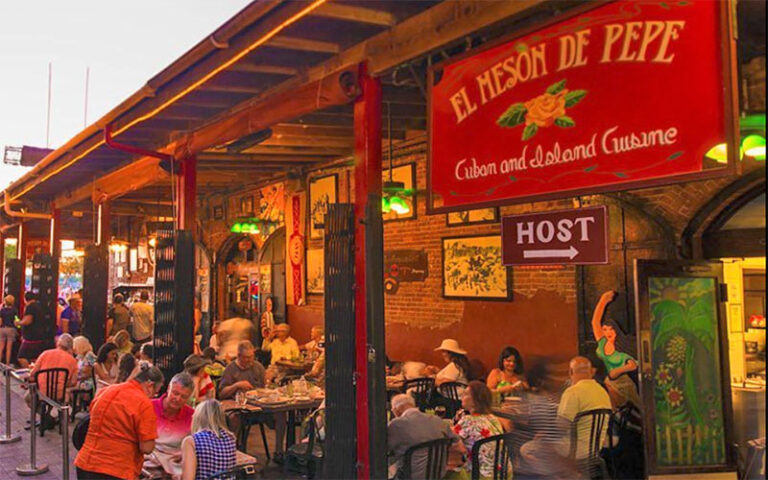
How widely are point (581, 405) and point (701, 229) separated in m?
2.38

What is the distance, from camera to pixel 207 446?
4.68m

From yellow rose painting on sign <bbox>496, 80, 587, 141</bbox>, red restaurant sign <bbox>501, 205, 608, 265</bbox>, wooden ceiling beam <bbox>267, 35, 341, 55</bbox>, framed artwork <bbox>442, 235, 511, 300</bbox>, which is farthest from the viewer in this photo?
framed artwork <bbox>442, 235, 511, 300</bbox>

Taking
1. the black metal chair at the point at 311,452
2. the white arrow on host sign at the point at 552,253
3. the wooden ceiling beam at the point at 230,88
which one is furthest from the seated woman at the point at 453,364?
the wooden ceiling beam at the point at 230,88

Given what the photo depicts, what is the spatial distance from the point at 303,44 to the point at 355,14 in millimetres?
735

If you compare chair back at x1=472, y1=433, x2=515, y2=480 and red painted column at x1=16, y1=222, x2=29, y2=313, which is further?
red painted column at x1=16, y1=222, x2=29, y2=313

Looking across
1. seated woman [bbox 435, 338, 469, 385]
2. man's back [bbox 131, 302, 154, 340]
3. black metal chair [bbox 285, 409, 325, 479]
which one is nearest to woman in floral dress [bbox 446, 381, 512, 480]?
black metal chair [bbox 285, 409, 325, 479]

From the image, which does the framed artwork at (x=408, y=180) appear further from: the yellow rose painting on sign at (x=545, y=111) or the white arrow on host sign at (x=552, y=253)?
the yellow rose painting on sign at (x=545, y=111)

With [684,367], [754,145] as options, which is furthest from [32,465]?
[754,145]

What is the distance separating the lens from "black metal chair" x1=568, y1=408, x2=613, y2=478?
5.80m

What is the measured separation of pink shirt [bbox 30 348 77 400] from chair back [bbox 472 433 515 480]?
20.4ft

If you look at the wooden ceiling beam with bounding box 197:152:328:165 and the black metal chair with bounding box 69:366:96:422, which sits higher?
the wooden ceiling beam with bounding box 197:152:328:165

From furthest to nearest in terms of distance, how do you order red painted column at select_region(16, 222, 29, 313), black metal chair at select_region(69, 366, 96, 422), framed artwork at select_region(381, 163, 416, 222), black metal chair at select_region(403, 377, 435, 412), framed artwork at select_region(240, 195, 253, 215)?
red painted column at select_region(16, 222, 29, 313), framed artwork at select_region(240, 195, 253, 215), framed artwork at select_region(381, 163, 416, 222), black metal chair at select_region(69, 366, 96, 422), black metal chair at select_region(403, 377, 435, 412)

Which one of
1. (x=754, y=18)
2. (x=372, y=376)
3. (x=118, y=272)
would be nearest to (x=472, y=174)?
(x=372, y=376)

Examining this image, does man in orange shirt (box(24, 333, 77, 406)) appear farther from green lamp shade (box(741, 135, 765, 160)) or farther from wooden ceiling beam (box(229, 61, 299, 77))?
green lamp shade (box(741, 135, 765, 160))
